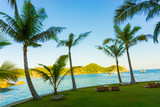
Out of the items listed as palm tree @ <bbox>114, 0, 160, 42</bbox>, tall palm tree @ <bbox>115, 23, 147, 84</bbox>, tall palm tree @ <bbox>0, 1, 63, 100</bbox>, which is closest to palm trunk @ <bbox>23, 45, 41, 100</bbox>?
tall palm tree @ <bbox>0, 1, 63, 100</bbox>

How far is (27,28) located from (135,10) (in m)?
6.60

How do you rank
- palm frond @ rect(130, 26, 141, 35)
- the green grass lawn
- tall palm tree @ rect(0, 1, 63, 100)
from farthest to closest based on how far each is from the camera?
palm frond @ rect(130, 26, 141, 35), tall palm tree @ rect(0, 1, 63, 100), the green grass lawn

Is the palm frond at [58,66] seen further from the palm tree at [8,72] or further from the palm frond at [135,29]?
the palm frond at [135,29]

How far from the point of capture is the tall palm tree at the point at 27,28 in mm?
6521

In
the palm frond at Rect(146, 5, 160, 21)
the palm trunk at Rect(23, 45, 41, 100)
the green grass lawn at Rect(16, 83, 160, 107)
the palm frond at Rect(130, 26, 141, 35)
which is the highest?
the palm frond at Rect(130, 26, 141, 35)

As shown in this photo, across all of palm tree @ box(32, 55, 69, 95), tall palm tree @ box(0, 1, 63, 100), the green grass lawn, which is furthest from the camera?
palm tree @ box(32, 55, 69, 95)

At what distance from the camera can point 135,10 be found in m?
6.19

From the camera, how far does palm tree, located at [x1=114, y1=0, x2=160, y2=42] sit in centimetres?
591

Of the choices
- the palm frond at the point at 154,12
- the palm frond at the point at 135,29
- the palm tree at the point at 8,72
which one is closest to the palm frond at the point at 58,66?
the palm tree at the point at 8,72

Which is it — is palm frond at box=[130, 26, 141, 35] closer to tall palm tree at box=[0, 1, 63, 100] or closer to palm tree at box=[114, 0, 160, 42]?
palm tree at box=[114, 0, 160, 42]

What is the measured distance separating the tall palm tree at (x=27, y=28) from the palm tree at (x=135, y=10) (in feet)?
13.5

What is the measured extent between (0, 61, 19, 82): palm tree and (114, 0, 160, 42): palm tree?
594 cm

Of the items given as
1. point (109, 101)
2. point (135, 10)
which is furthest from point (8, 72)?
point (135, 10)

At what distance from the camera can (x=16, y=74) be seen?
13.4 feet
